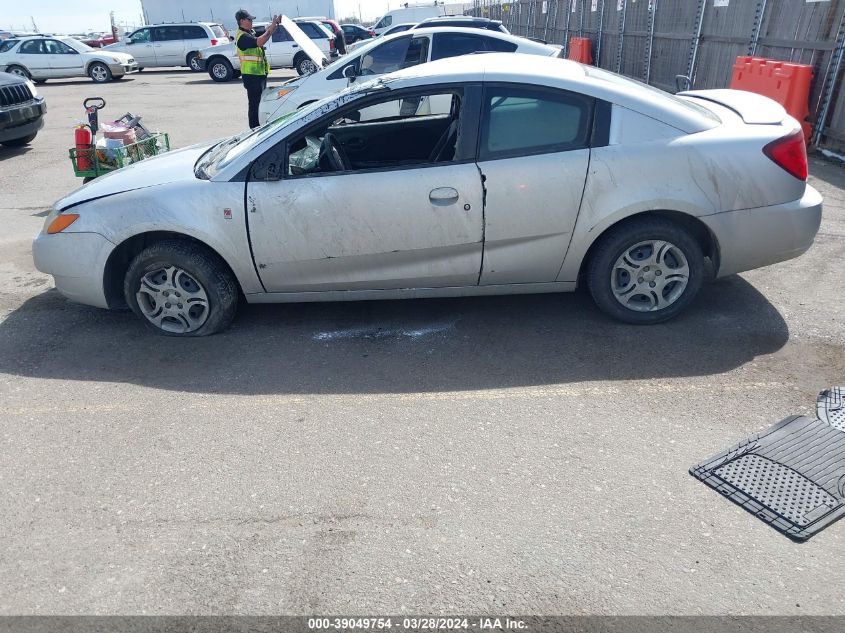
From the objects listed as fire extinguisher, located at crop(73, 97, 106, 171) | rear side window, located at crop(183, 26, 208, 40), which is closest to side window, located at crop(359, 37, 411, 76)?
fire extinguisher, located at crop(73, 97, 106, 171)

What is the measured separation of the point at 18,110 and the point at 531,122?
9977mm

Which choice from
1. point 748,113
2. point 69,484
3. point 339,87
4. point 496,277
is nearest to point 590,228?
point 496,277

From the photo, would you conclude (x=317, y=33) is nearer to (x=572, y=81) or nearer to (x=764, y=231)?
(x=572, y=81)

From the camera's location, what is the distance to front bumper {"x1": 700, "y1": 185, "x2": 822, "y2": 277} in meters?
4.13

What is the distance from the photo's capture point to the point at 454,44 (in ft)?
33.2

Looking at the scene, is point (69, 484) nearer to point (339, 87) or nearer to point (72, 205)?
point (72, 205)

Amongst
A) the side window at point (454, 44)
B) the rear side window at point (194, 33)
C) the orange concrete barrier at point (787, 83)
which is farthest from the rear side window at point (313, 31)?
the orange concrete barrier at point (787, 83)

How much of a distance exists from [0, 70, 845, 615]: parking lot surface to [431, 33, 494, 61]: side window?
6440 millimetres

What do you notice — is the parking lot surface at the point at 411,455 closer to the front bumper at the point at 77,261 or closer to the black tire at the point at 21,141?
the front bumper at the point at 77,261

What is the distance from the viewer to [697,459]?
10.4ft

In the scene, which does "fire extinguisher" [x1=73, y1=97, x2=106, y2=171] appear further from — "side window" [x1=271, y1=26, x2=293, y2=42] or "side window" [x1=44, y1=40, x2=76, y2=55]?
"side window" [x1=44, y1=40, x2=76, y2=55]

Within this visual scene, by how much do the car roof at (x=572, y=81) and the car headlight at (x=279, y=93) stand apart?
5598mm

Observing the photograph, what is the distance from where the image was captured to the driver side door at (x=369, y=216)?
13.5ft

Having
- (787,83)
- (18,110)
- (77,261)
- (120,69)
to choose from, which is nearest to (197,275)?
(77,261)
